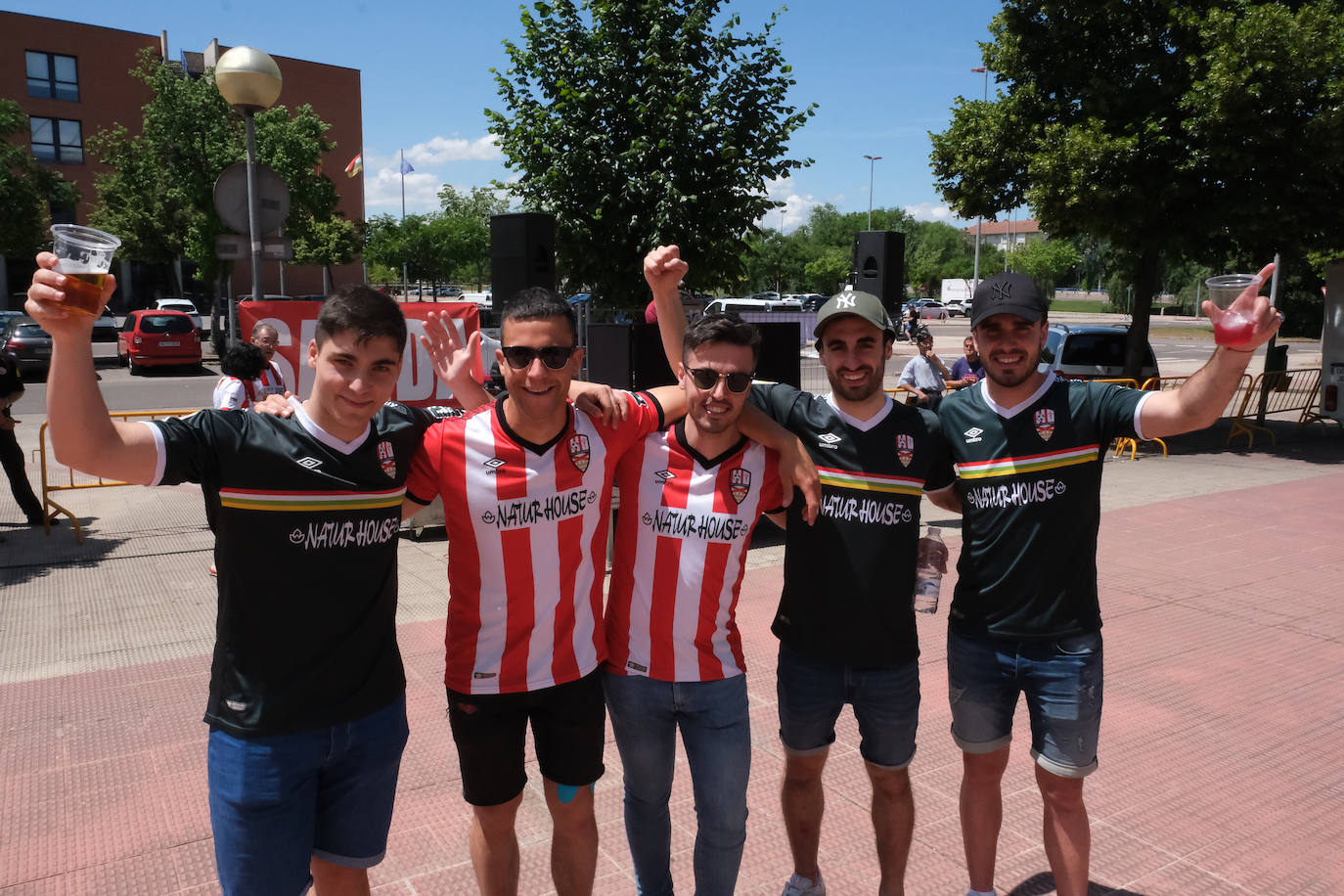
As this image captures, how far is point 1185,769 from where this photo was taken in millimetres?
4355

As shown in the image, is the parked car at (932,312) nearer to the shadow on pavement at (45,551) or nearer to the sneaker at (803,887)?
the shadow on pavement at (45,551)

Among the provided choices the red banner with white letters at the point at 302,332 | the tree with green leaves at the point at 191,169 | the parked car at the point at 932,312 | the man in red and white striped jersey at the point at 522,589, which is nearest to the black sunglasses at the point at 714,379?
the man in red and white striped jersey at the point at 522,589

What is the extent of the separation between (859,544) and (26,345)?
24880 millimetres

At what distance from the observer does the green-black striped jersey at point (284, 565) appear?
238cm

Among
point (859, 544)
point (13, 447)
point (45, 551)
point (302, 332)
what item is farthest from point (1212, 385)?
point (13, 447)

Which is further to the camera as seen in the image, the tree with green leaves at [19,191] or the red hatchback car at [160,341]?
the tree with green leaves at [19,191]

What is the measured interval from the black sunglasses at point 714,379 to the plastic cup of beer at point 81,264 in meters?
1.52

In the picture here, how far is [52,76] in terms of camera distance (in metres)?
43.9

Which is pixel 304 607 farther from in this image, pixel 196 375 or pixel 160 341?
pixel 196 375

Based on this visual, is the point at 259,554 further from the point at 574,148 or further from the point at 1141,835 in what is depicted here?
the point at 574,148

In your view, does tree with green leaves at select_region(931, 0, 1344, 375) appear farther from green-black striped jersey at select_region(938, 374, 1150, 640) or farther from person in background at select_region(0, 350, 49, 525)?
person in background at select_region(0, 350, 49, 525)

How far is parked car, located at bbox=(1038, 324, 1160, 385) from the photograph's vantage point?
15789mm

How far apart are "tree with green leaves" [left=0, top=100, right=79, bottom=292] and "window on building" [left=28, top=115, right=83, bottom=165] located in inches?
763

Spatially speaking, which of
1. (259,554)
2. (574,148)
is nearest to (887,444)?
(259,554)
